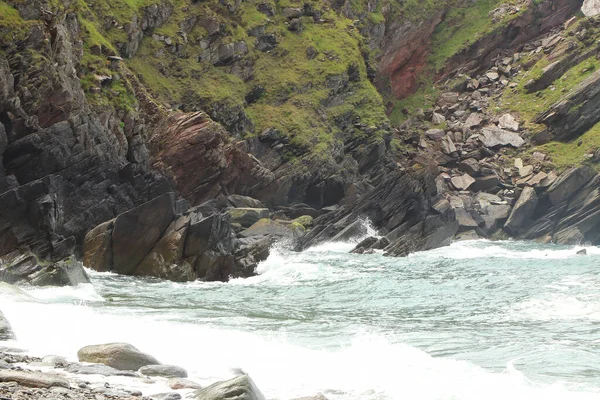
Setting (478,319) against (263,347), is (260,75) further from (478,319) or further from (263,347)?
(263,347)

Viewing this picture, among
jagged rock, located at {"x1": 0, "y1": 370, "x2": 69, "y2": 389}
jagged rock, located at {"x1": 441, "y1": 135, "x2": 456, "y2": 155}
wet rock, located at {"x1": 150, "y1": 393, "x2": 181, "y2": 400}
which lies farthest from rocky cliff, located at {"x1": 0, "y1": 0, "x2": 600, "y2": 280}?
wet rock, located at {"x1": 150, "y1": 393, "x2": 181, "y2": 400}

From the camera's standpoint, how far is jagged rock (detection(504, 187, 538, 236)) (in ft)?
243

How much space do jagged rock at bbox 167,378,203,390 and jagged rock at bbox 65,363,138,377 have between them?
3.30 ft

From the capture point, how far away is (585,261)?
4822 centimetres

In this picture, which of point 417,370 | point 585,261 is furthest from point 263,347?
point 585,261

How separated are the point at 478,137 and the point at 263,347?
71.0 meters

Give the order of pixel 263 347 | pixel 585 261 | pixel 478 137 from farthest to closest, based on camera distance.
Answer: pixel 478 137, pixel 585 261, pixel 263 347

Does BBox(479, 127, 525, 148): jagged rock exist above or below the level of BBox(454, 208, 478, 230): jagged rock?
above

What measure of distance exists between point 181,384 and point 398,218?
45.8 m

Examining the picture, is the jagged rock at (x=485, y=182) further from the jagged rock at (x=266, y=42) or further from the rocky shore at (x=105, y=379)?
the rocky shore at (x=105, y=379)

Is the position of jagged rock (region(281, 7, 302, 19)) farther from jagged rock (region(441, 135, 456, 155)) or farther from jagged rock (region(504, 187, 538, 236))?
jagged rock (region(504, 187, 538, 236))

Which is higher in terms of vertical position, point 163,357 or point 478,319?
point 163,357

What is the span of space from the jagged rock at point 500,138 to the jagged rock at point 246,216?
4063cm

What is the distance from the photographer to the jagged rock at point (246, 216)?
172 feet
